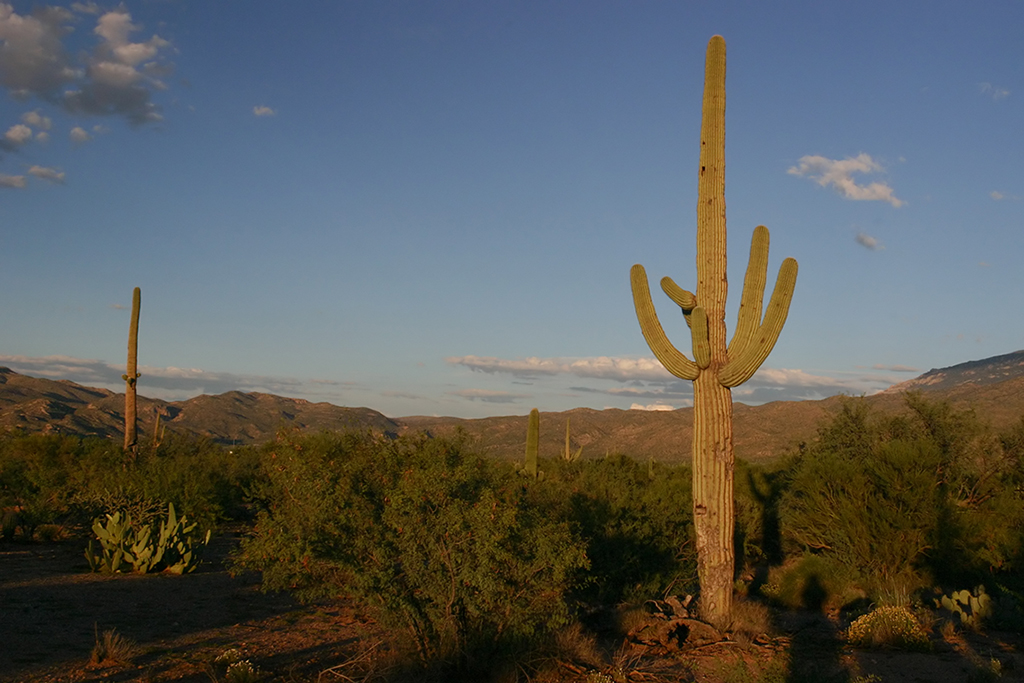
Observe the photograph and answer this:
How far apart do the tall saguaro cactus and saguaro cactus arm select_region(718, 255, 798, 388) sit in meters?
0.01

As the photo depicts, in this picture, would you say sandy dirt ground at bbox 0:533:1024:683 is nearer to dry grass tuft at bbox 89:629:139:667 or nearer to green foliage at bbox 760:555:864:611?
dry grass tuft at bbox 89:629:139:667

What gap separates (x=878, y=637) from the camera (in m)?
9.96

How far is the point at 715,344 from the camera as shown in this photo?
1143 cm

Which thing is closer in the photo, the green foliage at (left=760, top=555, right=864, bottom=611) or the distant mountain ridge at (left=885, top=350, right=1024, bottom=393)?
the green foliage at (left=760, top=555, right=864, bottom=611)

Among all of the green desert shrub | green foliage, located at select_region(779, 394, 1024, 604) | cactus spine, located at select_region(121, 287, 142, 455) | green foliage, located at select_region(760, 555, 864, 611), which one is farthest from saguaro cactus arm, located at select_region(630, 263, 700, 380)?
cactus spine, located at select_region(121, 287, 142, 455)

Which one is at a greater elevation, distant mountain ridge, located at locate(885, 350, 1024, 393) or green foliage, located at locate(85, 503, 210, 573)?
distant mountain ridge, located at locate(885, 350, 1024, 393)

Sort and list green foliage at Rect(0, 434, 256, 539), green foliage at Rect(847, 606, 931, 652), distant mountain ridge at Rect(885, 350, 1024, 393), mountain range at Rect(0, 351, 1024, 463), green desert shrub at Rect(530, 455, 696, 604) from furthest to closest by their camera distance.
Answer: distant mountain ridge at Rect(885, 350, 1024, 393), mountain range at Rect(0, 351, 1024, 463), green foliage at Rect(0, 434, 256, 539), green desert shrub at Rect(530, 455, 696, 604), green foliage at Rect(847, 606, 931, 652)

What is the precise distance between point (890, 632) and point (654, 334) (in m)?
5.12

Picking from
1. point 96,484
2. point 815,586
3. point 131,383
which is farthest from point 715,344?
point 131,383

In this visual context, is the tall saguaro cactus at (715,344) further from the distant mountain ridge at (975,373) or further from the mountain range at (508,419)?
the distant mountain ridge at (975,373)

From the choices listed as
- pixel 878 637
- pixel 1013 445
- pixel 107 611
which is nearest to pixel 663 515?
pixel 878 637

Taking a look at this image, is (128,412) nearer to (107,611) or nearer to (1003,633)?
(107,611)

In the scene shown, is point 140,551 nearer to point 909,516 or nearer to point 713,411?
point 713,411

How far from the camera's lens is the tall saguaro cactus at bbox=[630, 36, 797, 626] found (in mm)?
11078
